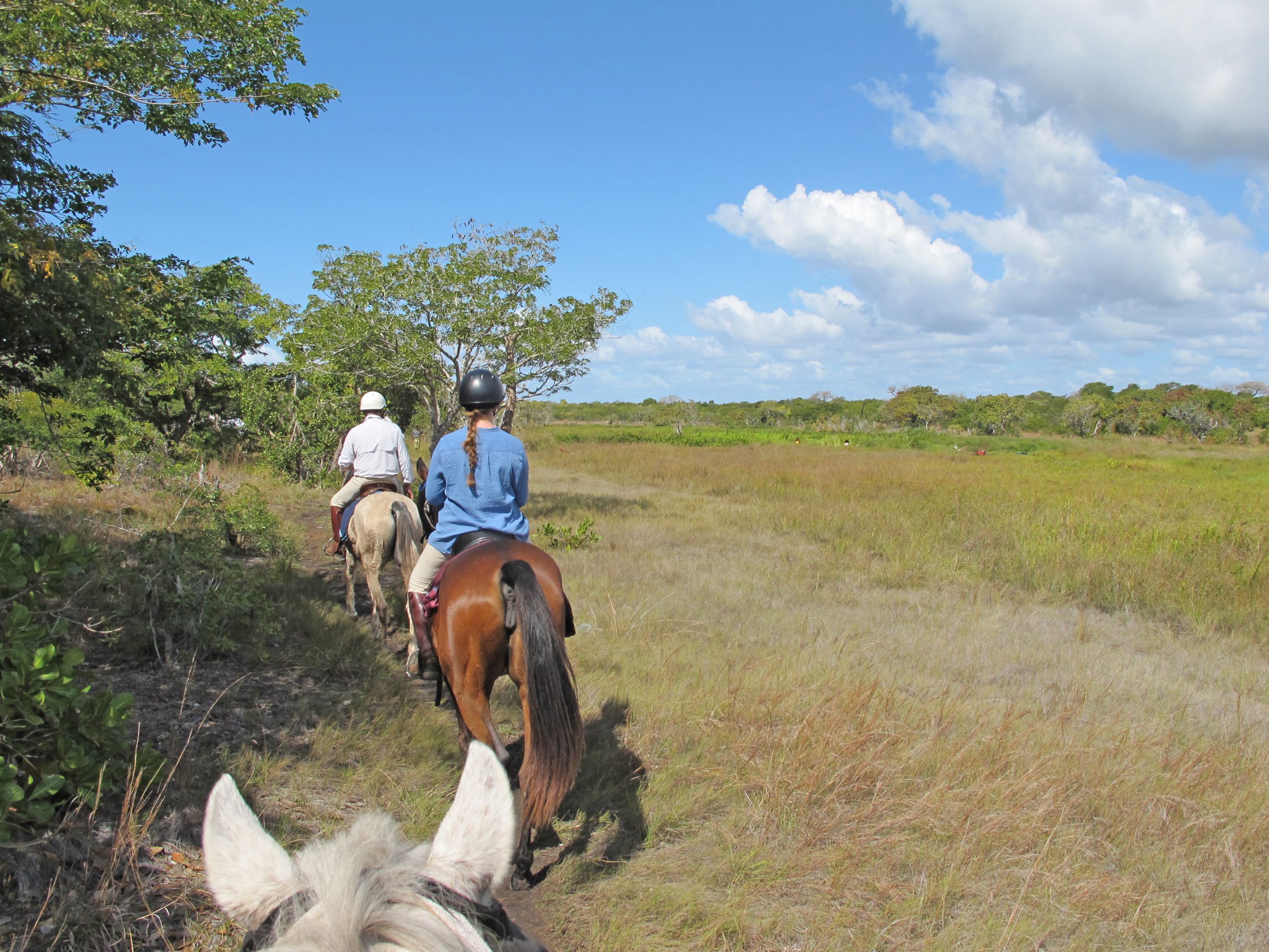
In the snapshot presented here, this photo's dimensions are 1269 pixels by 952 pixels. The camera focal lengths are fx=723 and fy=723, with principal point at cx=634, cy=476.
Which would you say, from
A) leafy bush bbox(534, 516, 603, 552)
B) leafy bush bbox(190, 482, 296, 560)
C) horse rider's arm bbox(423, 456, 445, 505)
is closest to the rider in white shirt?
leafy bush bbox(190, 482, 296, 560)

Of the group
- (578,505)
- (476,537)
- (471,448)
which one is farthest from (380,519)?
(578,505)

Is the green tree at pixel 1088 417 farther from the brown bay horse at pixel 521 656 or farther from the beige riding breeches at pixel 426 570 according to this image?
the brown bay horse at pixel 521 656

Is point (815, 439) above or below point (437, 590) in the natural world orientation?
above

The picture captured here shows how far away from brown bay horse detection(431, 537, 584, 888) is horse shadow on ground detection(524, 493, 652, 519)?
1103 cm

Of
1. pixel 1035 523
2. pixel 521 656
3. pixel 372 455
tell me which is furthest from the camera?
pixel 1035 523

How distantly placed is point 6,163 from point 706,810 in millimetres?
4624

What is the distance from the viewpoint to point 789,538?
41.9 feet

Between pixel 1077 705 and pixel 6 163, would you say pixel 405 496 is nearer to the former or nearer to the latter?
pixel 6 163

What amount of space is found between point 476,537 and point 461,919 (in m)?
2.81

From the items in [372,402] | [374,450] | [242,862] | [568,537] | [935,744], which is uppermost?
[372,402]

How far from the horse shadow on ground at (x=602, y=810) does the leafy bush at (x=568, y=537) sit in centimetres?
625

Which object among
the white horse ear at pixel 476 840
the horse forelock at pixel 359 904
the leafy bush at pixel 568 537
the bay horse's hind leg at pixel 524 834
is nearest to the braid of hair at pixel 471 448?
the bay horse's hind leg at pixel 524 834

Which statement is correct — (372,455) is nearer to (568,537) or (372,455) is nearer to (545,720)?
(568,537)

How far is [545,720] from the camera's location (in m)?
3.12
